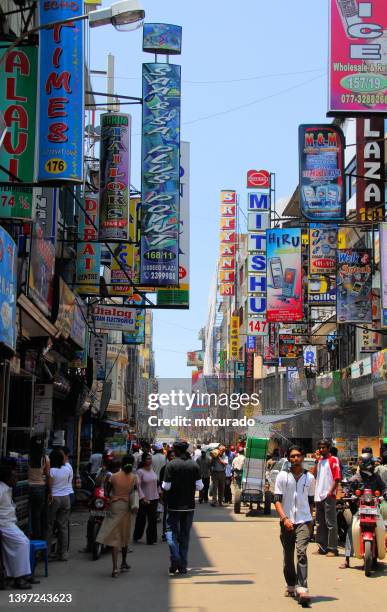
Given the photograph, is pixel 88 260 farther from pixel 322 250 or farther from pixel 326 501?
pixel 326 501

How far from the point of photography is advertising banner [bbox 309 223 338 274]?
2934cm

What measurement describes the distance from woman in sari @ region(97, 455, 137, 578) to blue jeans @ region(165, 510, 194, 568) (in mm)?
631

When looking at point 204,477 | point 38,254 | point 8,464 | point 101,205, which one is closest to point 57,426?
point 204,477

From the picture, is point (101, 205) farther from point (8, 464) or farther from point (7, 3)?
point (8, 464)

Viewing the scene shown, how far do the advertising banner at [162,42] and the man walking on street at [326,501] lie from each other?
9.89 m

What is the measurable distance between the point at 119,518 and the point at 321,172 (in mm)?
13678

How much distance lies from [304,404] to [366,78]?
2592 cm

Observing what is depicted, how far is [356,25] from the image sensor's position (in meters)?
20.2

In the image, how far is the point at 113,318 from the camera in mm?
26359

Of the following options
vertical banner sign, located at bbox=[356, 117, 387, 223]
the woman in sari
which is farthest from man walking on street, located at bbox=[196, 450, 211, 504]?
the woman in sari

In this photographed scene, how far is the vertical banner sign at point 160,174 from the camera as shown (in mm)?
19156

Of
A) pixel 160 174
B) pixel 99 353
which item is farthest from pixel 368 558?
pixel 99 353

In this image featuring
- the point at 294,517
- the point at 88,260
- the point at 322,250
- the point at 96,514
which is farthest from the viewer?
the point at 322,250

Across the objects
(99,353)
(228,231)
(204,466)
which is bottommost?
(204,466)
